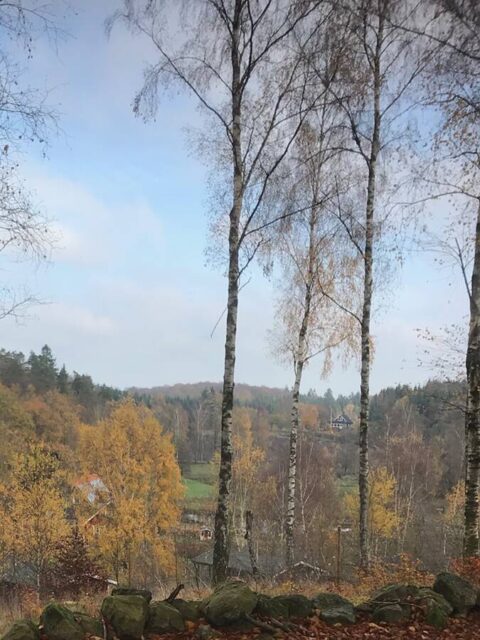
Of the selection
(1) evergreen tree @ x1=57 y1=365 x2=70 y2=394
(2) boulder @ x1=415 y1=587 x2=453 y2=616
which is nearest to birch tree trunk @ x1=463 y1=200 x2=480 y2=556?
(2) boulder @ x1=415 y1=587 x2=453 y2=616

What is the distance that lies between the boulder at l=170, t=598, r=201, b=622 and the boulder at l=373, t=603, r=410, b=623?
1.68m

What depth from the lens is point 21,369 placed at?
174 feet

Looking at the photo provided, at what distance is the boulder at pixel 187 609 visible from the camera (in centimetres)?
422

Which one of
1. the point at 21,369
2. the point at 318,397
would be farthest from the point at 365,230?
the point at 318,397

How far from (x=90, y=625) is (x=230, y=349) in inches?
161

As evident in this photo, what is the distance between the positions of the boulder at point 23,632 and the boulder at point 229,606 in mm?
1381

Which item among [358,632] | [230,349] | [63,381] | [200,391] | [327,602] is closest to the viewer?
[358,632]

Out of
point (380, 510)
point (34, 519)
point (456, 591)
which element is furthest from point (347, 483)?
point (456, 591)

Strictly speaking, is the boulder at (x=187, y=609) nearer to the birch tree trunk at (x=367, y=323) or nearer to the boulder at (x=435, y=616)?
the boulder at (x=435, y=616)

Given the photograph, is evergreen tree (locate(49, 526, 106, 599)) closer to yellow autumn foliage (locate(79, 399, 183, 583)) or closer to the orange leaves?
yellow autumn foliage (locate(79, 399, 183, 583))

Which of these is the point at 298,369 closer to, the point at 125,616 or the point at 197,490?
the point at 125,616

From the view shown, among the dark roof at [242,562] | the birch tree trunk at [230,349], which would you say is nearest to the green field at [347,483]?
the dark roof at [242,562]

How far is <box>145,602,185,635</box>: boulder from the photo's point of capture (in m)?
3.98

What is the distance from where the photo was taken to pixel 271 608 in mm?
4344
